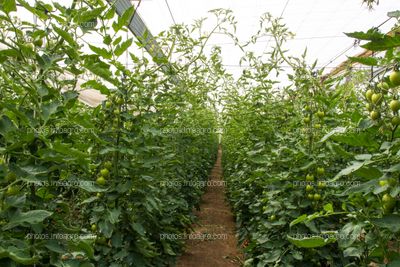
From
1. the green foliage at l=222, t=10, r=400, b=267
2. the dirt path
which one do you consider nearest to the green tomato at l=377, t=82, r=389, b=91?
the green foliage at l=222, t=10, r=400, b=267

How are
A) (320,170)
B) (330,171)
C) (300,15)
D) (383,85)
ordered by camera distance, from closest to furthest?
(383,85) → (320,170) → (330,171) → (300,15)

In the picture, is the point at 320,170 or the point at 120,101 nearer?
the point at 120,101

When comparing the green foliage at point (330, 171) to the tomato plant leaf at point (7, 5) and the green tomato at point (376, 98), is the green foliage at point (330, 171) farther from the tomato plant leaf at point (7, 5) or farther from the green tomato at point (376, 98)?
the tomato plant leaf at point (7, 5)

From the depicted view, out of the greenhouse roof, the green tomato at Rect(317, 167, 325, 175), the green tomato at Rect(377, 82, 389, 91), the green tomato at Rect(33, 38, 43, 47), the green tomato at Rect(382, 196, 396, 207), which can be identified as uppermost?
the greenhouse roof

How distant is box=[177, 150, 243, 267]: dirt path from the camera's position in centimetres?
418

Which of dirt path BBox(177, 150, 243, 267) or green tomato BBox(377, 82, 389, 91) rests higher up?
green tomato BBox(377, 82, 389, 91)

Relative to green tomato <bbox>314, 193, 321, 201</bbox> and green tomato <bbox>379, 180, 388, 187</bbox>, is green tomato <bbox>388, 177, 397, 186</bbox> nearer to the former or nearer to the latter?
green tomato <bbox>379, 180, 388, 187</bbox>

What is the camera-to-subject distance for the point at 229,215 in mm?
6355

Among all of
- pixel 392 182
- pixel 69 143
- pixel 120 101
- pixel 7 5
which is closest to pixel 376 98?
pixel 392 182

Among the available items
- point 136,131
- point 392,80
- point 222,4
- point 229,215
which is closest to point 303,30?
point 222,4

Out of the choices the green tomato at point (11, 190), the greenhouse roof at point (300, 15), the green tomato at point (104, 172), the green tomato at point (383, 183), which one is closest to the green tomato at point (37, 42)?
the green tomato at point (11, 190)

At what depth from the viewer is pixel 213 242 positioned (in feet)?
16.0

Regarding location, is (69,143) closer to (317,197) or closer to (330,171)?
(317,197)

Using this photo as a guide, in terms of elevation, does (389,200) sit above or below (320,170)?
below
